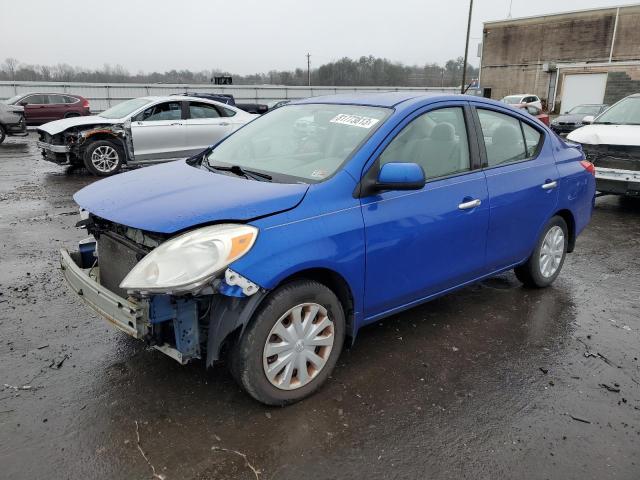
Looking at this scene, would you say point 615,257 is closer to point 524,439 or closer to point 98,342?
point 524,439

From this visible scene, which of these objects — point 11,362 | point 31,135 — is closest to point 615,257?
point 11,362

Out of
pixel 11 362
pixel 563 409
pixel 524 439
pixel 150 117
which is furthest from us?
pixel 150 117

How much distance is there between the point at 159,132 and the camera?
10812 mm

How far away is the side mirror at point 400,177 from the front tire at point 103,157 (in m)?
9.24

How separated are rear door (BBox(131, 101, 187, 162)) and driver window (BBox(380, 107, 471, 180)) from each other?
27.2 ft

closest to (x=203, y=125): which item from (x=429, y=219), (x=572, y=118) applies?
(x=429, y=219)

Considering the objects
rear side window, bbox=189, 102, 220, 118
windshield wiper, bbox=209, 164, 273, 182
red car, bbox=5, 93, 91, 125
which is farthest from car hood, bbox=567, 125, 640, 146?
red car, bbox=5, 93, 91, 125

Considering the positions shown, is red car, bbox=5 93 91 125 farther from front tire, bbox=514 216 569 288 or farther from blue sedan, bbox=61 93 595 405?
front tire, bbox=514 216 569 288

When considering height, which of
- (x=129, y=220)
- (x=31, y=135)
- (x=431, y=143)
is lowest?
→ (x=31, y=135)

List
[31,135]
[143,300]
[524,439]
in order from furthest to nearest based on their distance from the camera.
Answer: [31,135], [524,439], [143,300]

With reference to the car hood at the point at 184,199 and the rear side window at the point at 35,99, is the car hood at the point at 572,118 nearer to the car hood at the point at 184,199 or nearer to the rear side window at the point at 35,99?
the rear side window at the point at 35,99

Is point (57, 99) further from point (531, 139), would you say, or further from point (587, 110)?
point (587, 110)

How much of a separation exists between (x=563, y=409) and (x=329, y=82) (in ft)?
205

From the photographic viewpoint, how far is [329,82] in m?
62.4
